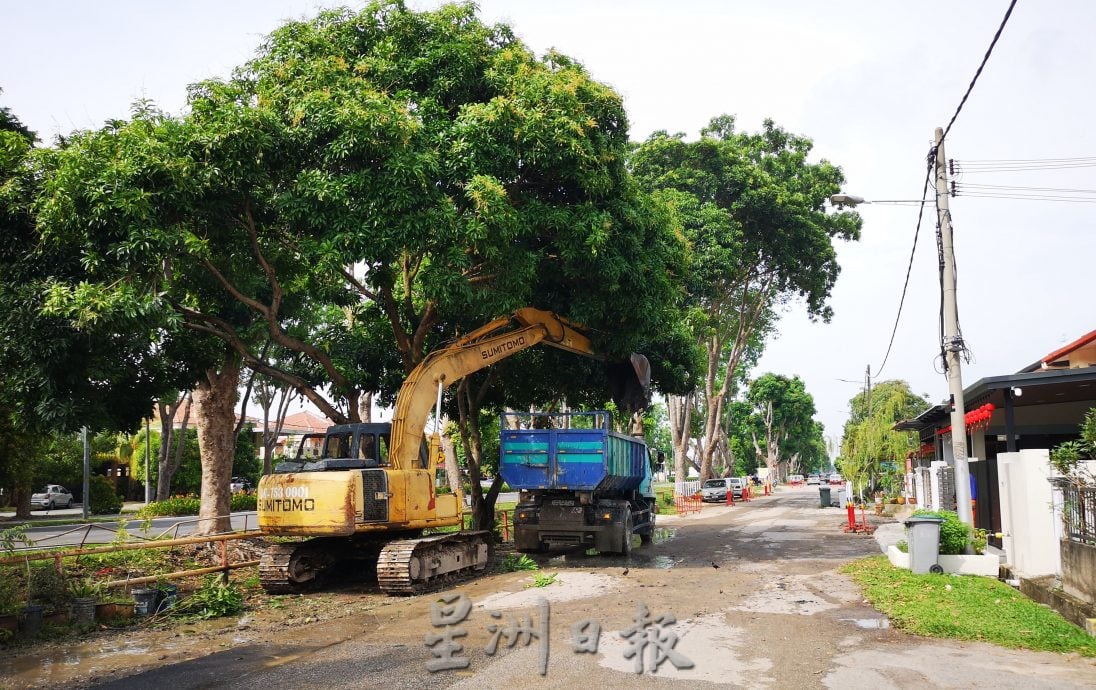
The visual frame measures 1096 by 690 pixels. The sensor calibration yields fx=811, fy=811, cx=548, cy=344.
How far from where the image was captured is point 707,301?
3506cm

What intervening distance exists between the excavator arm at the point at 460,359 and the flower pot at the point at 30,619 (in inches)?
209

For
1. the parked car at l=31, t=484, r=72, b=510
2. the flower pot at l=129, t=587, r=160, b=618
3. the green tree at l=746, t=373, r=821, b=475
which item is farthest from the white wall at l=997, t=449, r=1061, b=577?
the green tree at l=746, t=373, r=821, b=475

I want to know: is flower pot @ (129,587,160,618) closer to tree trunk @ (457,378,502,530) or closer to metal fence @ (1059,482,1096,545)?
tree trunk @ (457,378,502,530)

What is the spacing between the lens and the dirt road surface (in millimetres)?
7598

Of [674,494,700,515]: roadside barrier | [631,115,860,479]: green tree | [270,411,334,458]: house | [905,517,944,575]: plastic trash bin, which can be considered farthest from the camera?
[270,411,334,458]: house

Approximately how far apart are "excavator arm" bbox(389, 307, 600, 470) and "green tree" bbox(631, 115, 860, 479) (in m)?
13.6

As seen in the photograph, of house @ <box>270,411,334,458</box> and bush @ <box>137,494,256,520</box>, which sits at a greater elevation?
house @ <box>270,411,334,458</box>

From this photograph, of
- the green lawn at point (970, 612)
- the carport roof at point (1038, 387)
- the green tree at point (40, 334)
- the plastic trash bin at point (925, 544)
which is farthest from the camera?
the carport roof at point (1038, 387)

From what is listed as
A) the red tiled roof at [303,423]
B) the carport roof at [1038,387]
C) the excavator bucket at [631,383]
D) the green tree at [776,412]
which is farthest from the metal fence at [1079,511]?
the green tree at [776,412]

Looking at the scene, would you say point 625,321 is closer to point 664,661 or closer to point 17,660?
point 664,661

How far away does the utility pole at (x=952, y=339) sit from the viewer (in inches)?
564

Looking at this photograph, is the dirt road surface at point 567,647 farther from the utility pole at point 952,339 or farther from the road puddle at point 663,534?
the road puddle at point 663,534

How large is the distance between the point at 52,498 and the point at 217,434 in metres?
32.3

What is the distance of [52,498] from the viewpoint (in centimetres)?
4491
